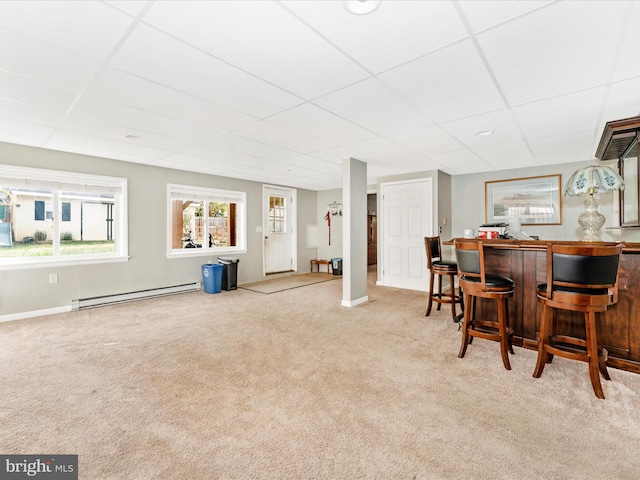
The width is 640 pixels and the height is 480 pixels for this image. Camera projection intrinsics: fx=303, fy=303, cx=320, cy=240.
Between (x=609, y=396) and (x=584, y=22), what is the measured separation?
8.13 feet

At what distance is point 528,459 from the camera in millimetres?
1600

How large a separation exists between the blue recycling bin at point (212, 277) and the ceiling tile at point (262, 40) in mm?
4117

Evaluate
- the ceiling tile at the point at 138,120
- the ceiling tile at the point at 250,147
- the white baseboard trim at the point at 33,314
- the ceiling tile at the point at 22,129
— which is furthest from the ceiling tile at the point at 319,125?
the white baseboard trim at the point at 33,314

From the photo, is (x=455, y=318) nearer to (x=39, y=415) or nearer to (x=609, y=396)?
(x=609, y=396)

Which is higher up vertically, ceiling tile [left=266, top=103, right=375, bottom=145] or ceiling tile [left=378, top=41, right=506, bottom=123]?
ceiling tile [left=266, top=103, right=375, bottom=145]

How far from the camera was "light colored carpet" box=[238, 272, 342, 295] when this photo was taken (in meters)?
6.23

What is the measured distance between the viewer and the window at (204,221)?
19.2ft

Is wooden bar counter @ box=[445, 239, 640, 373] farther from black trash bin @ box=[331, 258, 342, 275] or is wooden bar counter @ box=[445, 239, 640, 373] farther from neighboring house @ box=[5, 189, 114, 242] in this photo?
neighboring house @ box=[5, 189, 114, 242]

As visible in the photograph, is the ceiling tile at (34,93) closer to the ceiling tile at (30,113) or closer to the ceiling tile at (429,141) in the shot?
the ceiling tile at (30,113)

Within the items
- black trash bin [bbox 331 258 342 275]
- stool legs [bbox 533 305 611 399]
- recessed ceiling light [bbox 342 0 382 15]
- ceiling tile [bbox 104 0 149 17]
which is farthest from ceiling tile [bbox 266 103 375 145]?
black trash bin [bbox 331 258 342 275]

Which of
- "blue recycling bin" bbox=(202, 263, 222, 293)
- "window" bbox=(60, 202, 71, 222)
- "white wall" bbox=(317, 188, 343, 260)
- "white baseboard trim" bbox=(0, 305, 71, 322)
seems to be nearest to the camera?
"white baseboard trim" bbox=(0, 305, 71, 322)

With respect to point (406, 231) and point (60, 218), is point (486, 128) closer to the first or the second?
point (406, 231)

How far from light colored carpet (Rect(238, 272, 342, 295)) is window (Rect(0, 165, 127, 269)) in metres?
2.48

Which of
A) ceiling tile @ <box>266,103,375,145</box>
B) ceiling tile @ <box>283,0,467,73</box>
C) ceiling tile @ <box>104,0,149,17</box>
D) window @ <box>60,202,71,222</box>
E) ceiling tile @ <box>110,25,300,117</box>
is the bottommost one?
window @ <box>60,202,71,222</box>
